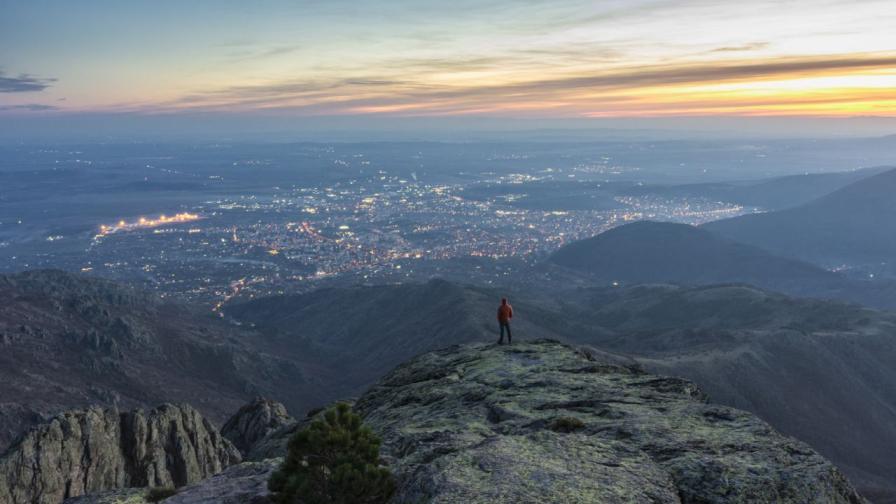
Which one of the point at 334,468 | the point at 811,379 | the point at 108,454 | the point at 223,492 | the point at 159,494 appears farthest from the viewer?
the point at 811,379

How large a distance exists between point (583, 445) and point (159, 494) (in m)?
19.9

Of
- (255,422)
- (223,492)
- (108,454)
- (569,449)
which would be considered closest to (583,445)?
(569,449)

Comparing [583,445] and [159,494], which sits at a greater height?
[583,445]

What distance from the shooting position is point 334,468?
68.6 feet

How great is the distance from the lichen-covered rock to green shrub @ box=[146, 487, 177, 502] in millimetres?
10334

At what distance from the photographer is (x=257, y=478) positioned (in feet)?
89.2

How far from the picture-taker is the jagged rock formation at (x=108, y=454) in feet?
236

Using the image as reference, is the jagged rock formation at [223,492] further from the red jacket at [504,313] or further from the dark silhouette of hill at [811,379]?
the dark silhouette of hill at [811,379]

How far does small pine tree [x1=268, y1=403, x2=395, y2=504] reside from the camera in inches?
802

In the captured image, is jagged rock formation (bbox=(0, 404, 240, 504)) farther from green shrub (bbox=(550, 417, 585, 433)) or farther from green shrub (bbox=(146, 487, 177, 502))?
green shrub (bbox=(550, 417, 585, 433))

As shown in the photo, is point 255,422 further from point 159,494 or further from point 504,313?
point 159,494

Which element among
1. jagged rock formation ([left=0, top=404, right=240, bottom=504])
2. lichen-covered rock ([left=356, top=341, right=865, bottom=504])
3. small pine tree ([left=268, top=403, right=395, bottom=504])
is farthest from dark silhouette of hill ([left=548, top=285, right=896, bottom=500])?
small pine tree ([left=268, top=403, right=395, bottom=504])

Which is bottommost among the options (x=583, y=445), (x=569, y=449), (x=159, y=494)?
(x=159, y=494)

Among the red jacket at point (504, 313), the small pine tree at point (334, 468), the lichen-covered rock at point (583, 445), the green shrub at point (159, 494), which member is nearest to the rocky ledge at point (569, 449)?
the lichen-covered rock at point (583, 445)
